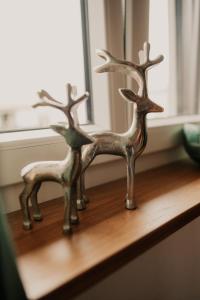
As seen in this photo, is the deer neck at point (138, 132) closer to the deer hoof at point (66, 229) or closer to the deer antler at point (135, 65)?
the deer antler at point (135, 65)

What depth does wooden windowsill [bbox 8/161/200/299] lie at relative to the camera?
13.3 inches

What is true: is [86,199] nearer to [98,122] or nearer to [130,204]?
[130,204]

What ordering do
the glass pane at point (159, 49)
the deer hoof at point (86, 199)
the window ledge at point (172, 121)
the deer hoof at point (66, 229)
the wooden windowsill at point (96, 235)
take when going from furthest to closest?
the glass pane at point (159, 49) → the window ledge at point (172, 121) → the deer hoof at point (86, 199) → the deer hoof at point (66, 229) → the wooden windowsill at point (96, 235)

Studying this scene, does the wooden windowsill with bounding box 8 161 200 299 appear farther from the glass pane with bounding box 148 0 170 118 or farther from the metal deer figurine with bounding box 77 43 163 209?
the glass pane with bounding box 148 0 170 118

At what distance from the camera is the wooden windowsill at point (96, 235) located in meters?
0.34

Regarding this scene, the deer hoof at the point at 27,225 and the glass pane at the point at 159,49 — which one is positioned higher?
the glass pane at the point at 159,49

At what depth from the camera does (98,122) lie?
73cm

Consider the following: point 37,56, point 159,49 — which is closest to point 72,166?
point 37,56

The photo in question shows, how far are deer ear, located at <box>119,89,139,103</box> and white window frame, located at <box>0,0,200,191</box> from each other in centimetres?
17

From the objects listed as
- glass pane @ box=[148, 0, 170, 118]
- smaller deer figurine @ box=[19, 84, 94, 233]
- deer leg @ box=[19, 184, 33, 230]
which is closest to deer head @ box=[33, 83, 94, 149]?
smaller deer figurine @ box=[19, 84, 94, 233]

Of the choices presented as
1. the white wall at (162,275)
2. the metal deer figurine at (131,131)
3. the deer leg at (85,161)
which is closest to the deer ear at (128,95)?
the metal deer figurine at (131,131)

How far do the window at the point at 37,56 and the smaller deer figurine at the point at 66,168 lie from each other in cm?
19

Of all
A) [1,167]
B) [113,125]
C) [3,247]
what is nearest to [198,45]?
[113,125]

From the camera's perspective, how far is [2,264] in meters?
0.29
